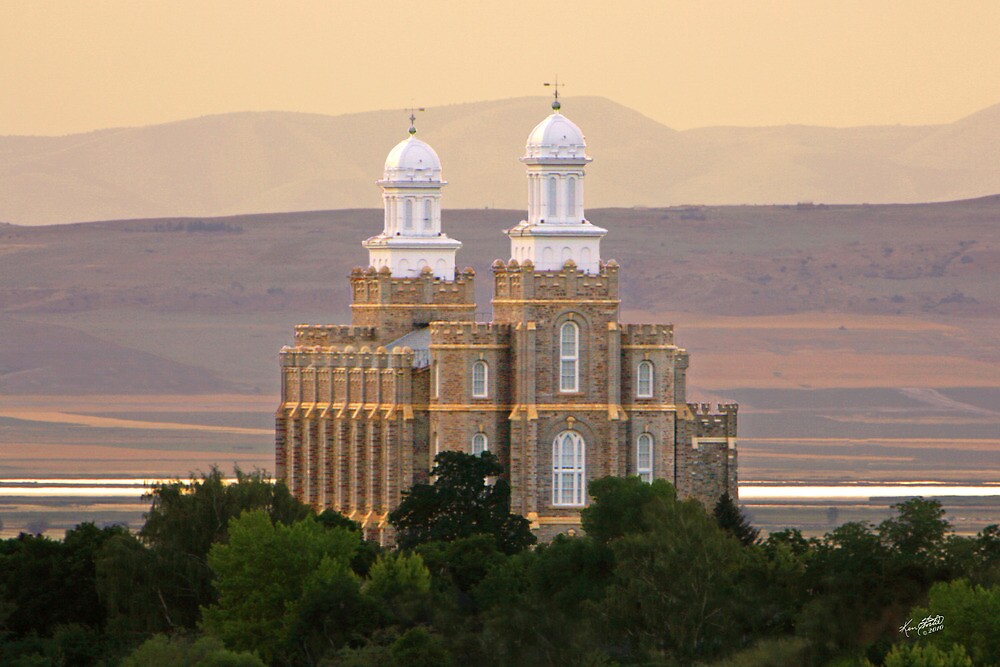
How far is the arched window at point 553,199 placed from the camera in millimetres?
119938

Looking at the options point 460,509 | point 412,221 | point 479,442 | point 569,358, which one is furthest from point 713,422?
point 412,221

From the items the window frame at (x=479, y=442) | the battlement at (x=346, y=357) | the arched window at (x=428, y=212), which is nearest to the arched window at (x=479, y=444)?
the window frame at (x=479, y=442)

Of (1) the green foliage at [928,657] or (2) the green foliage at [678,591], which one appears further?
(2) the green foliage at [678,591]

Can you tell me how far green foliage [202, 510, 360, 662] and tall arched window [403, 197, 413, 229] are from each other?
34.9 meters

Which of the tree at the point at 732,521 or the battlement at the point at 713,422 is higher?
the battlement at the point at 713,422

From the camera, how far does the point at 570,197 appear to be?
12012 centimetres

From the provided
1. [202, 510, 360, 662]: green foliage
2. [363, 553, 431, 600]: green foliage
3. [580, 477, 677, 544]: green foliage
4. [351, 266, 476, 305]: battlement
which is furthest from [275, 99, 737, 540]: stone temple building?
[202, 510, 360, 662]: green foliage

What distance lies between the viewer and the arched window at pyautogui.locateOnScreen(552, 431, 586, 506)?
118 meters

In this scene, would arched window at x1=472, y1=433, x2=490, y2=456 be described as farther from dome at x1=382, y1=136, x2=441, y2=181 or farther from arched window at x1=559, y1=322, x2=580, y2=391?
dome at x1=382, y1=136, x2=441, y2=181

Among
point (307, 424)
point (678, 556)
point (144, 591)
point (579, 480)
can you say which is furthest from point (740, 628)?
point (307, 424)

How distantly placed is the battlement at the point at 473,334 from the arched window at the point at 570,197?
479cm

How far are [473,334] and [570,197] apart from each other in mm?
6185

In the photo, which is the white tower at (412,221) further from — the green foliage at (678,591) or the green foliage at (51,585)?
the green foliage at (678,591)

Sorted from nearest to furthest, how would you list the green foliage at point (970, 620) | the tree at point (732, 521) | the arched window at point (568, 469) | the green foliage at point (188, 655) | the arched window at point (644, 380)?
the green foliage at point (970, 620), the green foliage at point (188, 655), the tree at point (732, 521), the arched window at point (568, 469), the arched window at point (644, 380)
